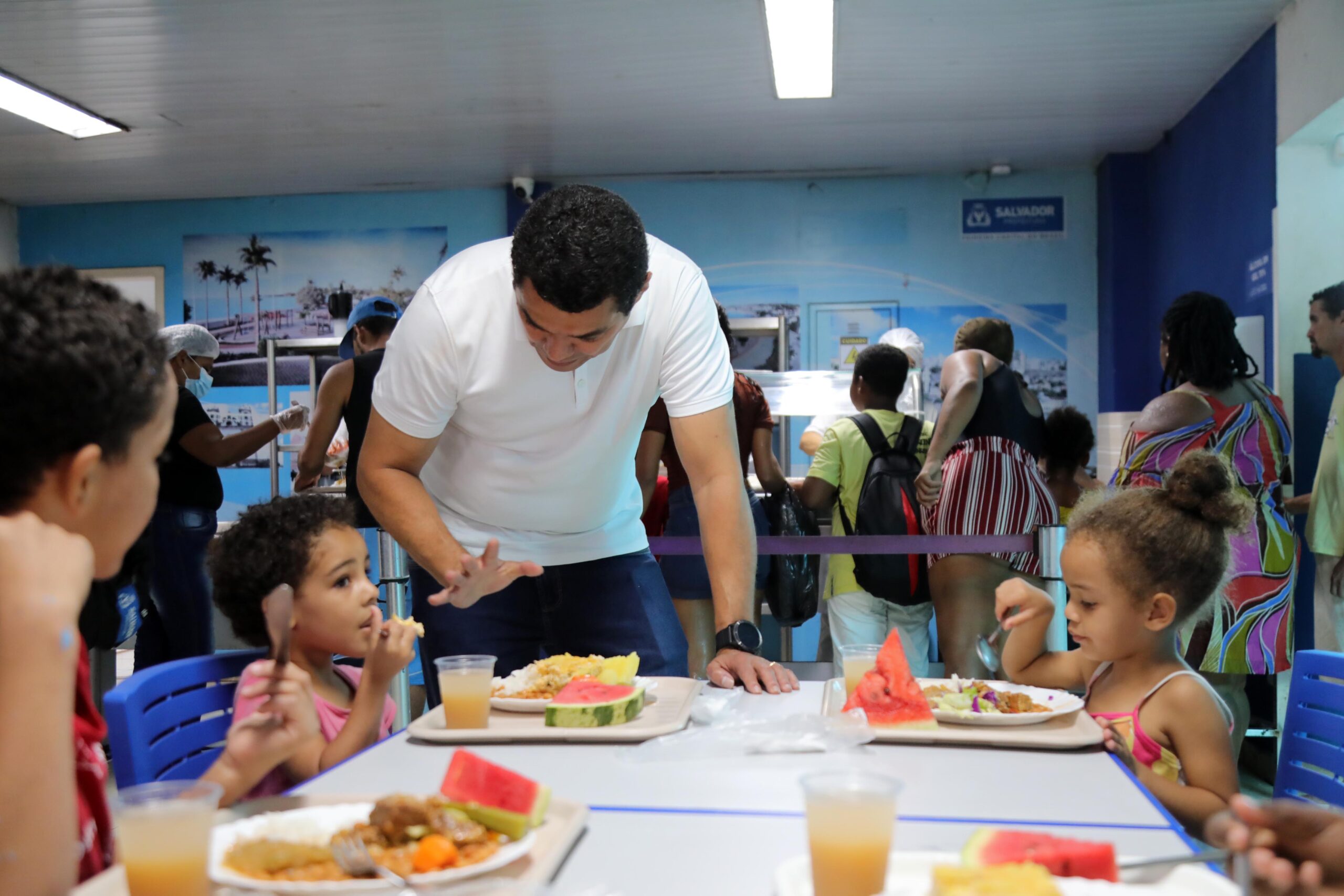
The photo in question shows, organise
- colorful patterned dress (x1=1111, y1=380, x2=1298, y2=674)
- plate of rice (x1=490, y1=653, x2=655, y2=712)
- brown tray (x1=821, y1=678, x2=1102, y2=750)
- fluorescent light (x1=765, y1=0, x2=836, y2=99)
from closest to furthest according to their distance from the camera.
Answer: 1. brown tray (x1=821, y1=678, x2=1102, y2=750)
2. plate of rice (x1=490, y1=653, x2=655, y2=712)
3. colorful patterned dress (x1=1111, y1=380, x2=1298, y2=674)
4. fluorescent light (x1=765, y1=0, x2=836, y2=99)

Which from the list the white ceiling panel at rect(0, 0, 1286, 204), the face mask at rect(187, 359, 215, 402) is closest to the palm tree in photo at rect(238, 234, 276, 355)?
the white ceiling panel at rect(0, 0, 1286, 204)

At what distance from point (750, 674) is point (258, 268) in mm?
7174

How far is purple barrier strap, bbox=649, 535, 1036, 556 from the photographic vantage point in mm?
3348

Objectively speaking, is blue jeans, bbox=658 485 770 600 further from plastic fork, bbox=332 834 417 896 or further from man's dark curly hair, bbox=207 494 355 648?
plastic fork, bbox=332 834 417 896

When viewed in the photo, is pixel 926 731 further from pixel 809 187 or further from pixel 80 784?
pixel 809 187

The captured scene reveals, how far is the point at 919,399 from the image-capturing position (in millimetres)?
5641

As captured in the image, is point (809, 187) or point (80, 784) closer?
point (80, 784)

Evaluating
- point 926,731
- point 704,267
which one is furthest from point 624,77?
point 926,731

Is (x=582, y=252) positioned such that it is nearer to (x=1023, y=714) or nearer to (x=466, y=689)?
(x=466, y=689)

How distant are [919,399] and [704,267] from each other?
2.42m

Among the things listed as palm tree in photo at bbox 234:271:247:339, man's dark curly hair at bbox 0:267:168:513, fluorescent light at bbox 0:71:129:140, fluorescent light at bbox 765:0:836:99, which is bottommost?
man's dark curly hair at bbox 0:267:168:513

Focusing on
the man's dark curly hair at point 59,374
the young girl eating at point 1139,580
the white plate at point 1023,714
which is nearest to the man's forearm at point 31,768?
the man's dark curly hair at point 59,374

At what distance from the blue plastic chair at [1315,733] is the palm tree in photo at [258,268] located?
751cm

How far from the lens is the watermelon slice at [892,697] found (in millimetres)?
1602
